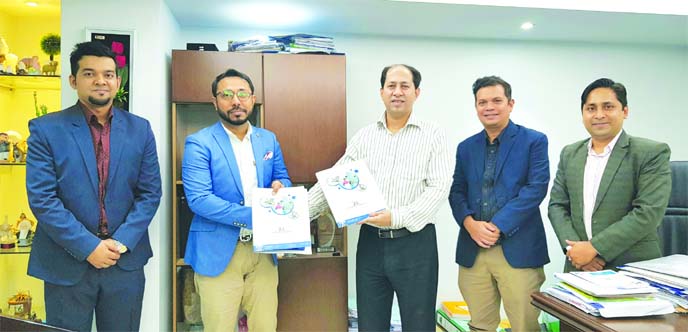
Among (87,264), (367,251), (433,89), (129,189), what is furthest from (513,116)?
(87,264)

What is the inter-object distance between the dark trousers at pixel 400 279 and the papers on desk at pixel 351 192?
0.17 metres

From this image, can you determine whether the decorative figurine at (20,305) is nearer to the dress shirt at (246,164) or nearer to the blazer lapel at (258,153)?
the dress shirt at (246,164)

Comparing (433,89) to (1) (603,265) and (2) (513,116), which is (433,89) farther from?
(1) (603,265)

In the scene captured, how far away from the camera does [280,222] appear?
2.06 metres

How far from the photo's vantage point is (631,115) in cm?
355

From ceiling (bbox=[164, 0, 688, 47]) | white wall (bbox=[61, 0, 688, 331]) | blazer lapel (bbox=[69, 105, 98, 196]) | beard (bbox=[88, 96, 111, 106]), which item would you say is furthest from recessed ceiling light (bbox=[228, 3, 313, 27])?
blazer lapel (bbox=[69, 105, 98, 196])

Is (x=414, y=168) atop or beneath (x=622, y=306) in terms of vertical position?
atop

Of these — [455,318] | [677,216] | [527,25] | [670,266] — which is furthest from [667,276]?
[527,25]

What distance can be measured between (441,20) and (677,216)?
1.89 meters

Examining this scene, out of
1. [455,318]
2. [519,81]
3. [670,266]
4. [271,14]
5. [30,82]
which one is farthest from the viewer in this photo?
[519,81]

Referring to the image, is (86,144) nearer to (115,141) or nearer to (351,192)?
(115,141)

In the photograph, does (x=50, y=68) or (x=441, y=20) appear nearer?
(x=50, y=68)

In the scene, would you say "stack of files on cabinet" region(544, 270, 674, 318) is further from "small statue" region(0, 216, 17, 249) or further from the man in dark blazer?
"small statue" region(0, 216, 17, 249)

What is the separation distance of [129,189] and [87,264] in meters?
0.38
